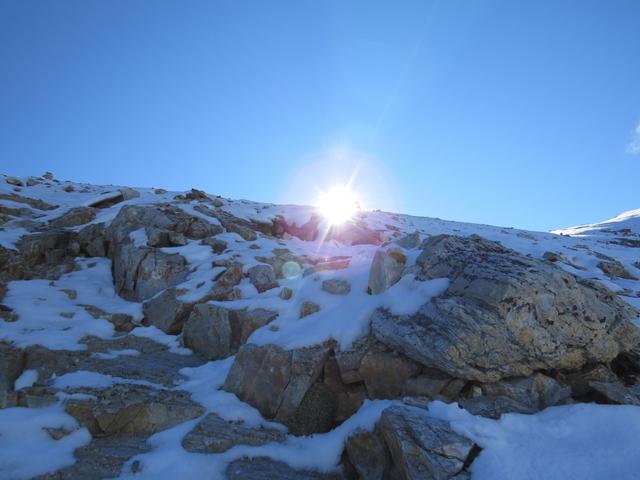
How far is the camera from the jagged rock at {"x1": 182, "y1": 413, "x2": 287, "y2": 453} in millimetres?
6645

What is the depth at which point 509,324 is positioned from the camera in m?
6.97

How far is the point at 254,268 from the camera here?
44.4 ft

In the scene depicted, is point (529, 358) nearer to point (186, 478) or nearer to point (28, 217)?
point (186, 478)

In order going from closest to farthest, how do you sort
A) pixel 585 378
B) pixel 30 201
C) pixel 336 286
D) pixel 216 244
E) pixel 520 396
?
pixel 520 396 → pixel 585 378 → pixel 336 286 → pixel 216 244 → pixel 30 201

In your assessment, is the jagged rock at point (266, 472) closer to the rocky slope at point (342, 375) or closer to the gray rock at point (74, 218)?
the rocky slope at point (342, 375)

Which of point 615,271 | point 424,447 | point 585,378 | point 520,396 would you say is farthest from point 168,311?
point 615,271

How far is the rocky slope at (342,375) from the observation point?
18.2 ft

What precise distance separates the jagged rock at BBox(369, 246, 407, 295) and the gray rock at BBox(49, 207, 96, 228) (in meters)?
17.0

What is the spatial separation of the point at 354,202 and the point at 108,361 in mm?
28269

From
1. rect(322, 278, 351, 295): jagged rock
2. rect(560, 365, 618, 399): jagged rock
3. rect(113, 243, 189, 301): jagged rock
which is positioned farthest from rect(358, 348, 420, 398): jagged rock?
rect(113, 243, 189, 301): jagged rock

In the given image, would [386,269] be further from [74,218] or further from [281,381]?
[74,218]

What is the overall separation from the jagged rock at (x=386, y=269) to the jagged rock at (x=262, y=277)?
171 inches

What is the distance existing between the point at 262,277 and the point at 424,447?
877 centimetres

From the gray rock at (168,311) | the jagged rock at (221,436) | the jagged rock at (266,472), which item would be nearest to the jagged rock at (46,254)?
the gray rock at (168,311)
